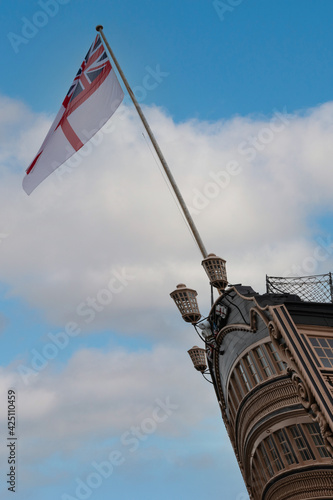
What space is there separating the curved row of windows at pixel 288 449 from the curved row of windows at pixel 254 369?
281 centimetres

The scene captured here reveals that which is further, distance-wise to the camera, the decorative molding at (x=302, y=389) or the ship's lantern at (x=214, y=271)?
the ship's lantern at (x=214, y=271)

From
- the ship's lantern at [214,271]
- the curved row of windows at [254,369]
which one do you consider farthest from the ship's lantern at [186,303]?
the curved row of windows at [254,369]

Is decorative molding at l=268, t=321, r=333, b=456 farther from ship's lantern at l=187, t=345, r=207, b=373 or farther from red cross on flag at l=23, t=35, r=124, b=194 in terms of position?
red cross on flag at l=23, t=35, r=124, b=194

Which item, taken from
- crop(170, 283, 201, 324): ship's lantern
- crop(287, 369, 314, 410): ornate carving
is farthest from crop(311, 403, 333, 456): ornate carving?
crop(170, 283, 201, 324): ship's lantern

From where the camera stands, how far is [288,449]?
2798 cm

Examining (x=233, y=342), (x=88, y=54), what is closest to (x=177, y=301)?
(x=233, y=342)

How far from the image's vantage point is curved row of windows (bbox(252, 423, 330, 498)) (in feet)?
88.0

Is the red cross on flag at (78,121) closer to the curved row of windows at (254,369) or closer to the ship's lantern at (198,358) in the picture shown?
the curved row of windows at (254,369)

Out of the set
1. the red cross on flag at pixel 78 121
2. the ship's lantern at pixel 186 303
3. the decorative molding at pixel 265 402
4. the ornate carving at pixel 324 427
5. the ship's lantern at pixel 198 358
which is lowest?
the ornate carving at pixel 324 427

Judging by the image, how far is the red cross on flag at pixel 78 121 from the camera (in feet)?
112

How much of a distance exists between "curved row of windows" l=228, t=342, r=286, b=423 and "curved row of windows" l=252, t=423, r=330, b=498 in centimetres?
281

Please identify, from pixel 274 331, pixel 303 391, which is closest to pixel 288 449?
pixel 303 391

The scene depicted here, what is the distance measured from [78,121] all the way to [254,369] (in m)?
18.2

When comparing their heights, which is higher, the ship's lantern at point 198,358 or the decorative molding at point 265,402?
the ship's lantern at point 198,358
